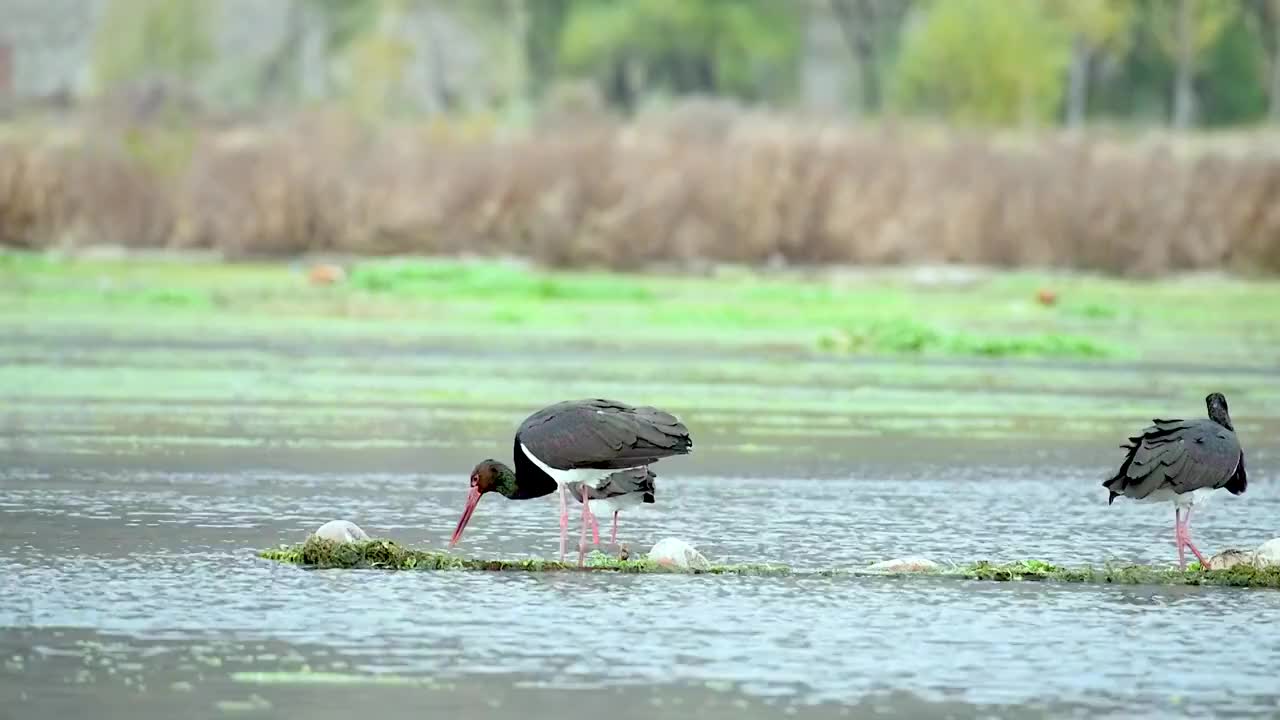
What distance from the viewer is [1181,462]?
1269 centimetres

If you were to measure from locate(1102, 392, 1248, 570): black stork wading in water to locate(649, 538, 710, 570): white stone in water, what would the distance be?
1986 millimetres

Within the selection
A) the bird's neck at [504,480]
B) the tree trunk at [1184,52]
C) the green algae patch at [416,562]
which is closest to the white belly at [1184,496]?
the green algae patch at [416,562]

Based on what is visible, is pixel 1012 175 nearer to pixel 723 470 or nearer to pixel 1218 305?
pixel 1218 305

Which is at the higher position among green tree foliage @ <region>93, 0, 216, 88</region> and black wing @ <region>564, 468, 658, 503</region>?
green tree foliage @ <region>93, 0, 216, 88</region>

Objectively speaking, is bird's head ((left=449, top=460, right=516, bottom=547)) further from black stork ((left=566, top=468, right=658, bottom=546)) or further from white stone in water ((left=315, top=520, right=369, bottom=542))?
white stone in water ((left=315, top=520, right=369, bottom=542))

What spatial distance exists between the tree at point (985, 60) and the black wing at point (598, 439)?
55780 millimetres

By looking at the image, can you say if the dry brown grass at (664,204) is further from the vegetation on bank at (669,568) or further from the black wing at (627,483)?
the vegetation on bank at (669,568)

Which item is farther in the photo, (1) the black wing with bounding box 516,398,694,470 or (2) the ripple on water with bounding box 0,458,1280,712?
(1) the black wing with bounding box 516,398,694,470

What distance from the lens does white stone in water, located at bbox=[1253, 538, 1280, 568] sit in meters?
12.8

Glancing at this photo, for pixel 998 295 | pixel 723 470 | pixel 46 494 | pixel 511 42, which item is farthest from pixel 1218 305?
pixel 511 42

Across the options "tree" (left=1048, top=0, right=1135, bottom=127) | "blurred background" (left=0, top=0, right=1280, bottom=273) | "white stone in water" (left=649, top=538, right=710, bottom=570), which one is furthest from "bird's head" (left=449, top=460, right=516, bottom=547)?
"tree" (left=1048, top=0, right=1135, bottom=127)

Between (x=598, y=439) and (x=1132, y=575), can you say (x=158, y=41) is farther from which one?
(x=1132, y=575)

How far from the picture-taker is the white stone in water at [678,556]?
12.8 m

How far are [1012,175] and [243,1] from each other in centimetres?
5184
